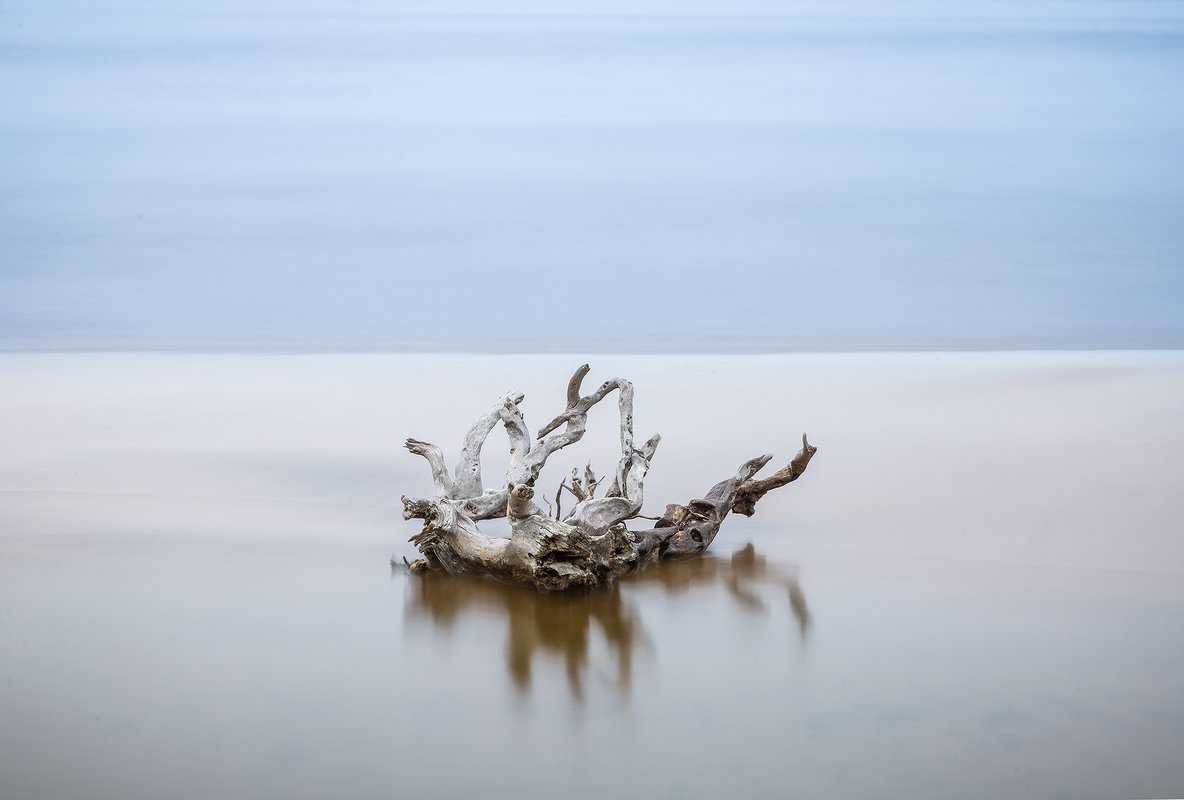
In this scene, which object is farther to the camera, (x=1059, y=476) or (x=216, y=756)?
(x=1059, y=476)

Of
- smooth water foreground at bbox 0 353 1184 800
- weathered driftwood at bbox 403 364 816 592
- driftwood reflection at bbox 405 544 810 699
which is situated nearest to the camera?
smooth water foreground at bbox 0 353 1184 800

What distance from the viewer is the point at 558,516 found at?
126 inches

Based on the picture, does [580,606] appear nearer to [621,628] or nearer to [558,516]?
[621,628]

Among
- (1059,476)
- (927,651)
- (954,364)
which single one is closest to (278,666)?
(927,651)

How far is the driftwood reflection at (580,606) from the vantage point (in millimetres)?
2500

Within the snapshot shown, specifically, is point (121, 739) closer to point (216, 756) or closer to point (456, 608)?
point (216, 756)

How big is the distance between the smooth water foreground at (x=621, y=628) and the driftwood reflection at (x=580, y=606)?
12 mm

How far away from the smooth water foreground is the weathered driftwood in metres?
0.08

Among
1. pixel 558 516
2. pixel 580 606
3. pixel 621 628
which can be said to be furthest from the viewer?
pixel 558 516

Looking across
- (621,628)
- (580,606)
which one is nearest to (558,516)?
(580,606)

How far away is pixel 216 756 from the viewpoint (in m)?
1.98

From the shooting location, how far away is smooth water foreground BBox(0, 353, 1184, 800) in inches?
77.2

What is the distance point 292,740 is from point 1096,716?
1423 millimetres

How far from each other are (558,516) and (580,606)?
0.42 meters
